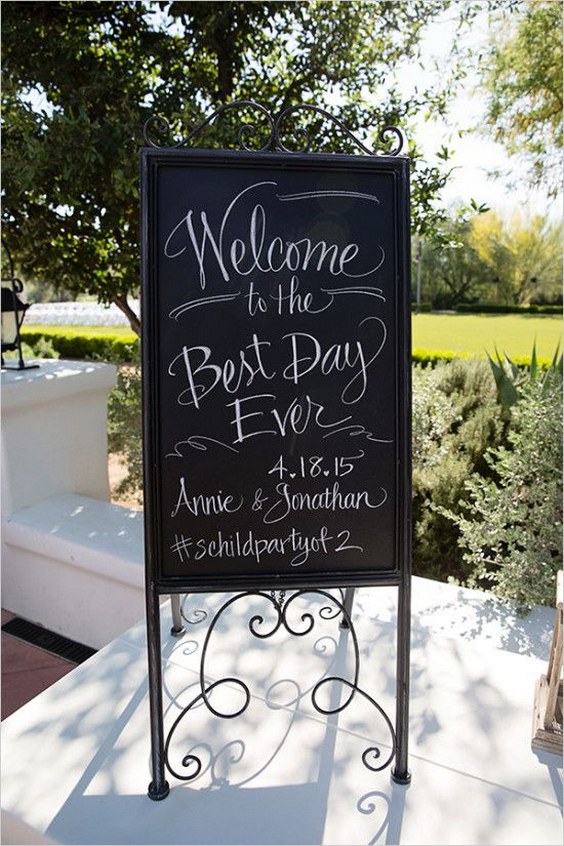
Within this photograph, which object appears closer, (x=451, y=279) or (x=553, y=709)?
(x=553, y=709)

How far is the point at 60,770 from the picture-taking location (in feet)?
4.85

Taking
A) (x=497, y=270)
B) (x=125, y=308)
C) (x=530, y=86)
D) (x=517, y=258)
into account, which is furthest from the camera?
(x=497, y=270)

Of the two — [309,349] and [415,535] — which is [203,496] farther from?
[415,535]

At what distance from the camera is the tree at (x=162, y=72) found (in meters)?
3.57

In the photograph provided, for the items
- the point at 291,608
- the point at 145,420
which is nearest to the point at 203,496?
the point at 145,420

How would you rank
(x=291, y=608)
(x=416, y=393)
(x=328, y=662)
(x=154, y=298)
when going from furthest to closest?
(x=416, y=393) < (x=291, y=608) < (x=328, y=662) < (x=154, y=298)

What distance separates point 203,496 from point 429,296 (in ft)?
119

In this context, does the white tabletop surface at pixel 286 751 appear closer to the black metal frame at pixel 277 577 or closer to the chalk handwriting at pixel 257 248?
the black metal frame at pixel 277 577

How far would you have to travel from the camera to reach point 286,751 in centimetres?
155

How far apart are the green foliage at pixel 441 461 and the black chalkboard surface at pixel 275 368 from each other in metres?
2.05

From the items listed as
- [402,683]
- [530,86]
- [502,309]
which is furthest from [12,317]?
[502,309]

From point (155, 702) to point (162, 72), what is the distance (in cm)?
374

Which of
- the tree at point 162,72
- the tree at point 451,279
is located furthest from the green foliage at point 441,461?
the tree at point 451,279

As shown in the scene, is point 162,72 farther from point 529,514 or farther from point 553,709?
point 553,709
